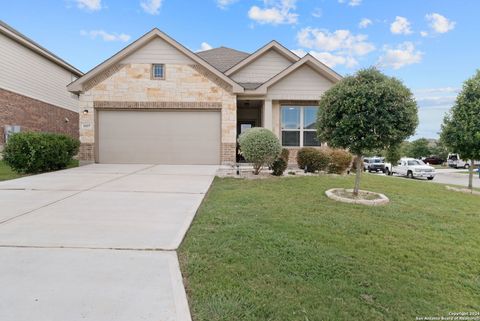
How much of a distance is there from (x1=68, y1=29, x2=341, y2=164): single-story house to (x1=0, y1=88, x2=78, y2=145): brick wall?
4634 millimetres

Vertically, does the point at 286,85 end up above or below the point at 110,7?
below

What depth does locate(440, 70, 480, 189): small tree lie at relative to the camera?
35.2 ft

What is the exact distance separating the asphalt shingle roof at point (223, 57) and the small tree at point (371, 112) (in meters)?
11.6

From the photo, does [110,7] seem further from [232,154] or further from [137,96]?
[232,154]

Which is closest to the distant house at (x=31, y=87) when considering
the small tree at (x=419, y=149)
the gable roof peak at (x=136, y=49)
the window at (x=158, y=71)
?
the gable roof peak at (x=136, y=49)

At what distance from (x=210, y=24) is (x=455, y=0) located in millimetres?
12803

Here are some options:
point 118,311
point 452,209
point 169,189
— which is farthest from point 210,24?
point 118,311

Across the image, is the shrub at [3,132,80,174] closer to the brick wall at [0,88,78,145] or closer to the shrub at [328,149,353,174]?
the brick wall at [0,88,78,145]

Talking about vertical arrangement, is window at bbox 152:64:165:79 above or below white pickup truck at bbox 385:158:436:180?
above

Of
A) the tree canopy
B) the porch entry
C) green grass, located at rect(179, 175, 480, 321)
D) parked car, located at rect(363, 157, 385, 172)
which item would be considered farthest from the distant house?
parked car, located at rect(363, 157, 385, 172)

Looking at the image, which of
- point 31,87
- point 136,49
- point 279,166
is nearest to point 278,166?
point 279,166

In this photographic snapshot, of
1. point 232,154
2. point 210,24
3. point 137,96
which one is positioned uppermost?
point 210,24

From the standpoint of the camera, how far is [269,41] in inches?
610

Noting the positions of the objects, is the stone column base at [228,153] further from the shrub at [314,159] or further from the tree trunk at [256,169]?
the shrub at [314,159]
